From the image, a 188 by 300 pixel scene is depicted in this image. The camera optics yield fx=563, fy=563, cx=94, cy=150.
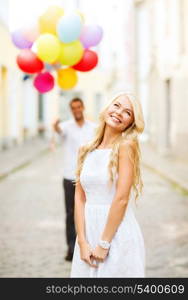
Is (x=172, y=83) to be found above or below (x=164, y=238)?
above

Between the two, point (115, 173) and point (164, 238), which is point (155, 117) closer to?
point (164, 238)

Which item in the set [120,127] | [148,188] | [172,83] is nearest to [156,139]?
[172,83]

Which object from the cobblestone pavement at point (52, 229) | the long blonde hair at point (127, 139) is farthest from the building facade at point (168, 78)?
the long blonde hair at point (127, 139)

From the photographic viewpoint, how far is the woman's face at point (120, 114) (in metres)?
2.88

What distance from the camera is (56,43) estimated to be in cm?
570

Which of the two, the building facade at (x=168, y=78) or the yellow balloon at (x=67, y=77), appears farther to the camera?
the building facade at (x=168, y=78)

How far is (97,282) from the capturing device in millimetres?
2854

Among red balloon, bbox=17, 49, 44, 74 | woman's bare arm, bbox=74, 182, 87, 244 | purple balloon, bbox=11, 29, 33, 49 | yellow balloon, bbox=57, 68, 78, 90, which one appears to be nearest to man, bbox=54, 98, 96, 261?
yellow balloon, bbox=57, 68, 78, 90

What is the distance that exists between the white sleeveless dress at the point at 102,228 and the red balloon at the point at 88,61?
309 cm

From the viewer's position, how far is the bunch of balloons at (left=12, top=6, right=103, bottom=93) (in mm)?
5652

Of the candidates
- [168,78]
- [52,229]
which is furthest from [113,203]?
[168,78]

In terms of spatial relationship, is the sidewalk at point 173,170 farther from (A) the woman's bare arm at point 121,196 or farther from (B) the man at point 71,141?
(A) the woman's bare arm at point 121,196

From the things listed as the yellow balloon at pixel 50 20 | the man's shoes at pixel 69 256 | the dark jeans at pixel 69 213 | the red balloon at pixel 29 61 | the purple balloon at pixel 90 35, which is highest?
the yellow balloon at pixel 50 20

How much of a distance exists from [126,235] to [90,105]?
39.0 metres
